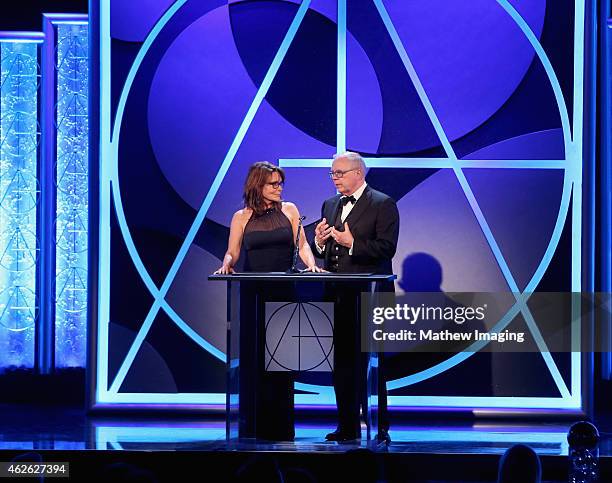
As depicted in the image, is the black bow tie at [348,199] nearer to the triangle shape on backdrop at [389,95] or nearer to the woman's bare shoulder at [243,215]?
the woman's bare shoulder at [243,215]

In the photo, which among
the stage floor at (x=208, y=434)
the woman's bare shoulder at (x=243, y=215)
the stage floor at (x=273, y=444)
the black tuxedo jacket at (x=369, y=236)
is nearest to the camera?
the stage floor at (x=273, y=444)

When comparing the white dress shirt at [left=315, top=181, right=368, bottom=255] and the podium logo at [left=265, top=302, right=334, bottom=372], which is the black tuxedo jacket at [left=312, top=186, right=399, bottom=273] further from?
the podium logo at [left=265, top=302, right=334, bottom=372]

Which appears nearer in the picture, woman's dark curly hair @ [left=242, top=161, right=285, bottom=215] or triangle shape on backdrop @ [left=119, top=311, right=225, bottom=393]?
woman's dark curly hair @ [left=242, top=161, right=285, bottom=215]

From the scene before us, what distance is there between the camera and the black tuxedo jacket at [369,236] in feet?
17.4

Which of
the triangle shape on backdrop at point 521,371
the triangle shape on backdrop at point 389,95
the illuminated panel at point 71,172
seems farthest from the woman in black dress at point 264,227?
the illuminated panel at point 71,172

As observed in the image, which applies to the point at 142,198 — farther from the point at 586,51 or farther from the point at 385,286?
the point at 586,51

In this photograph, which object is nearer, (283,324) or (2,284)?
(283,324)

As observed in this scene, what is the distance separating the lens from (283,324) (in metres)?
5.19

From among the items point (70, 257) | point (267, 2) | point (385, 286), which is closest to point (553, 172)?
point (385, 286)

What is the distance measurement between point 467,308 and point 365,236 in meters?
1.43

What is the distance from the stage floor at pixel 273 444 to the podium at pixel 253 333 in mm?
163

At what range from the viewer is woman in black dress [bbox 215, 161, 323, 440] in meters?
5.10

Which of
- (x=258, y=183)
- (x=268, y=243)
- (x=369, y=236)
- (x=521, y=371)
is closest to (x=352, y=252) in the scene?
(x=369, y=236)

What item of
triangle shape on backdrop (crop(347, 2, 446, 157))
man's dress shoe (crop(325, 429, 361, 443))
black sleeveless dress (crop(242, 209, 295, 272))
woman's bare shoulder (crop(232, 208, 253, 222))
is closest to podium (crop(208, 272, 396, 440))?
man's dress shoe (crop(325, 429, 361, 443))
